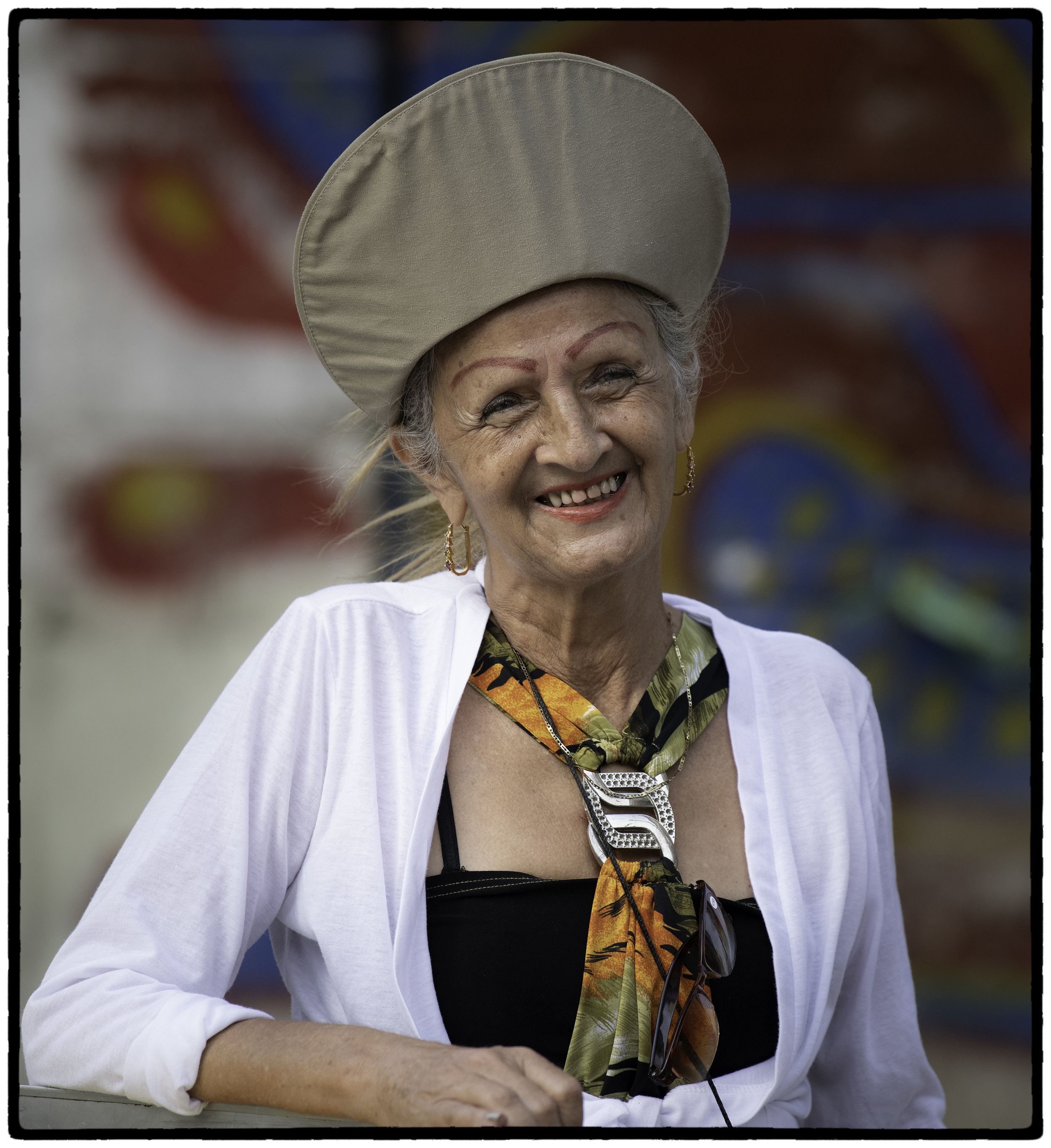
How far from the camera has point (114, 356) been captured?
389 centimetres

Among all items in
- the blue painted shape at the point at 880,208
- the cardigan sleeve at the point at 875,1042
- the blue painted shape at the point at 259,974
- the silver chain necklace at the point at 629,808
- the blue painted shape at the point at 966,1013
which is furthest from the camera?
the blue painted shape at the point at 966,1013

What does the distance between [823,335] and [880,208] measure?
0.50 m

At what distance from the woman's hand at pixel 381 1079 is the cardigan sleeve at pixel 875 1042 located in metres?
0.81

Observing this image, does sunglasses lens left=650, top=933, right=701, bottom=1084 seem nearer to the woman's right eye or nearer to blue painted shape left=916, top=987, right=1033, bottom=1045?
the woman's right eye

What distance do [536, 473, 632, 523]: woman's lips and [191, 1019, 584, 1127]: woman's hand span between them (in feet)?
2.90

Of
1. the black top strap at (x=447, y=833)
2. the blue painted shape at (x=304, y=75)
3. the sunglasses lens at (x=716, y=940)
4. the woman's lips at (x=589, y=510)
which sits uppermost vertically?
the blue painted shape at (x=304, y=75)

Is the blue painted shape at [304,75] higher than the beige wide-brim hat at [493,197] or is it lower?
higher

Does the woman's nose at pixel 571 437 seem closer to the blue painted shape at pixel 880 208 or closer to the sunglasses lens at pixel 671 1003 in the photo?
the sunglasses lens at pixel 671 1003

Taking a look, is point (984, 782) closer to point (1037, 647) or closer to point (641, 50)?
point (1037, 647)

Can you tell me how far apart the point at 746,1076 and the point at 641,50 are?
3461 mm

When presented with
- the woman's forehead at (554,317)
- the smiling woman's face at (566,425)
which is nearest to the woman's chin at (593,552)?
the smiling woman's face at (566,425)

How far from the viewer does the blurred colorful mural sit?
388 cm

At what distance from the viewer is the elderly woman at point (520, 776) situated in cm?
179

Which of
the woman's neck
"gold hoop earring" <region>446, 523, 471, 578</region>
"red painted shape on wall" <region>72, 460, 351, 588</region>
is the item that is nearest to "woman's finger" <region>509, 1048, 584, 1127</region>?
the woman's neck
